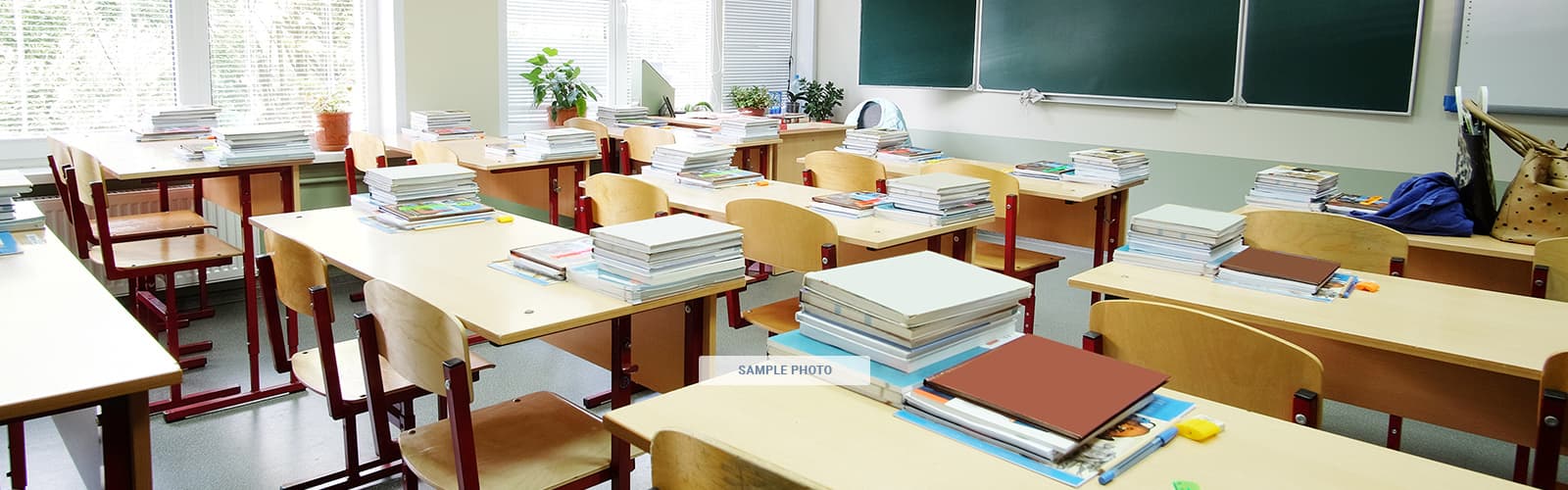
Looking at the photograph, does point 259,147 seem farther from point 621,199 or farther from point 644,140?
point 644,140

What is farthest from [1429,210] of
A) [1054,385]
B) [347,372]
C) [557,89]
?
[557,89]

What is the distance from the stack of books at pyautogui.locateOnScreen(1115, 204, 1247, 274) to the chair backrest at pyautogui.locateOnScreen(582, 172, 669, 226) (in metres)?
1.42

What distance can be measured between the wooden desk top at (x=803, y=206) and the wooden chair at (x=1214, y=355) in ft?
3.64

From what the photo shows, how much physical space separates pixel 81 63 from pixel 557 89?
7.07 feet

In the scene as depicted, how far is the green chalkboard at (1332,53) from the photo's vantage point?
15.6ft

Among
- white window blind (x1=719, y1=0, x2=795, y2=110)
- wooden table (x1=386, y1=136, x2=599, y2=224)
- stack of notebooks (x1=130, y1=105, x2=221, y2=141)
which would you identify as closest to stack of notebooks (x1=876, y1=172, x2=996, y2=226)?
wooden table (x1=386, y1=136, x2=599, y2=224)

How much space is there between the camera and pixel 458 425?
1751mm

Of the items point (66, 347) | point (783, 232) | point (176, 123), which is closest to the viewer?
point (66, 347)

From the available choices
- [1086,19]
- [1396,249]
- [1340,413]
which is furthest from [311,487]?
[1086,19]

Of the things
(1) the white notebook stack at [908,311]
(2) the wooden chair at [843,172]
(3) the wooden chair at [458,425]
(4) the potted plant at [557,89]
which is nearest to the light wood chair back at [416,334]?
(3) the wooden chair at [458,425]

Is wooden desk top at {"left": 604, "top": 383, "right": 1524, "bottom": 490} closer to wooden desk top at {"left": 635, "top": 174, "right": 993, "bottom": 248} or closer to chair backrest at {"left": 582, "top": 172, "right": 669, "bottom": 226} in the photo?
wooden desk top at {"left": 635, "top": 174, "right": 993, "bottom": 248}

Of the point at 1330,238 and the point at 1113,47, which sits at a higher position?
the point at 1113,47

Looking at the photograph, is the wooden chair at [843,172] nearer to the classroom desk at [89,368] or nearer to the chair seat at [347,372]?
the chair seat at [347,372]

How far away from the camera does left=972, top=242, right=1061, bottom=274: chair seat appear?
3965 millimetres
